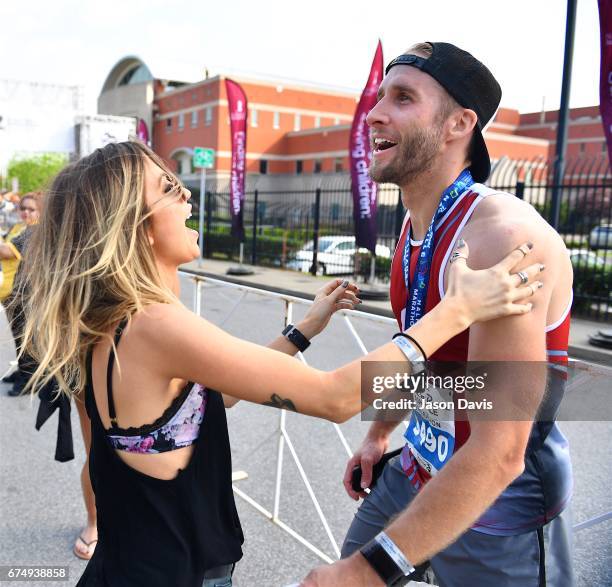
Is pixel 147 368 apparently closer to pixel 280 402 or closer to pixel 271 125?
pixel 280 402

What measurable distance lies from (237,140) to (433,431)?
1485 cm

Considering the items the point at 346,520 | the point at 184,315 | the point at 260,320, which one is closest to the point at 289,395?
the point at 184,315

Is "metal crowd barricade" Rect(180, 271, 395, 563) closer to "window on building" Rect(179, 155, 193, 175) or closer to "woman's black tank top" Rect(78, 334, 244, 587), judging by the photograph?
"woman's black tank top" Rect(78, 334, 244, 587)

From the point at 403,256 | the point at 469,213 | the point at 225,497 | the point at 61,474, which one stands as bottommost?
the point at 61,474

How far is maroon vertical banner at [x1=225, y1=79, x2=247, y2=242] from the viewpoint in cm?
1559

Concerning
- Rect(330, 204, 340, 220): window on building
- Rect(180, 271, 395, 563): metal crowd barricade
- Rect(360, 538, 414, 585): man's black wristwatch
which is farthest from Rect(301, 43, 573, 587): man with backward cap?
Rect(330, 204, 340, 220): window on building

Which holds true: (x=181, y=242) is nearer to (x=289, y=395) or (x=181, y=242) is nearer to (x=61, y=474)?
(x=289, y=395)

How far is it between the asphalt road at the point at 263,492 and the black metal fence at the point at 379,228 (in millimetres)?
5547

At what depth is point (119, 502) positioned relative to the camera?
5.07 ft

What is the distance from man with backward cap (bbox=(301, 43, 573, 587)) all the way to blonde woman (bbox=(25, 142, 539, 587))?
0.18 m

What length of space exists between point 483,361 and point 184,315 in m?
0.74

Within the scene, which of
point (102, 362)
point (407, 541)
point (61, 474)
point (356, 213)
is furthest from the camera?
point (356, 213)

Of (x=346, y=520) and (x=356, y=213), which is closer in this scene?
(x=346, y=520)

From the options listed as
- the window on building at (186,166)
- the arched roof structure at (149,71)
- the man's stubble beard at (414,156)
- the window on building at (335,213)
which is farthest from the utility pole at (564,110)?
the arched roof structure at (149,71)
